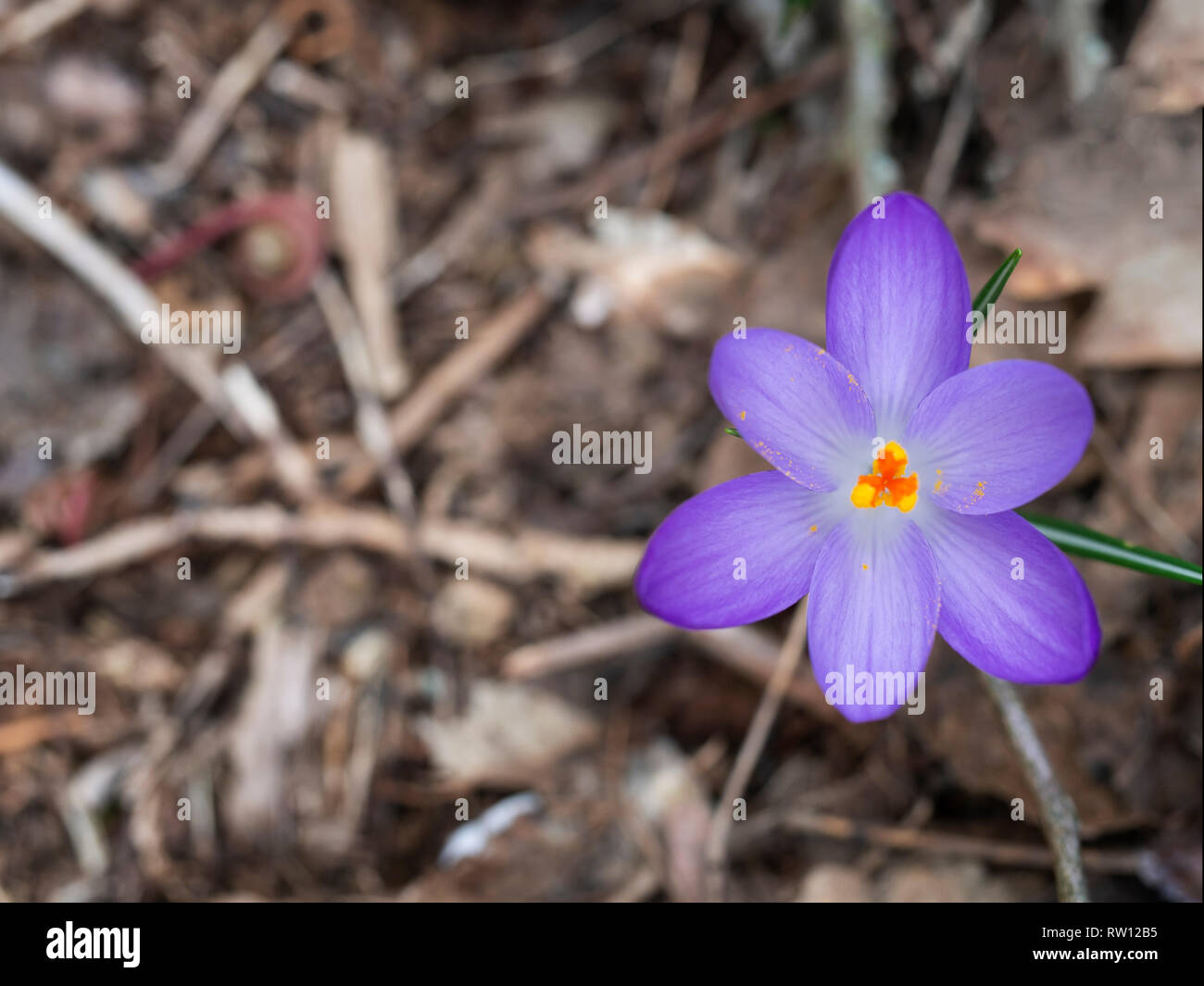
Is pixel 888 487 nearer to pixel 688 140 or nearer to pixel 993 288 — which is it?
pixel 993 288

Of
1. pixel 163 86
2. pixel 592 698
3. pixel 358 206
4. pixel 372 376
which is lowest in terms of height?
pixel 592 698

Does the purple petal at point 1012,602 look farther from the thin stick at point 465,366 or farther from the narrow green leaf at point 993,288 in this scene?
the thin stick at point 465,366

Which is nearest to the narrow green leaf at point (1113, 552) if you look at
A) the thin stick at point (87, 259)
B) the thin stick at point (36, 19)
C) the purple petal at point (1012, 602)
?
the purple petal at point (1012, 602)

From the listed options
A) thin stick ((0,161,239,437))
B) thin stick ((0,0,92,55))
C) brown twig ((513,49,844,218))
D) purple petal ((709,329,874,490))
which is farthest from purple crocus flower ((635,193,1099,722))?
thin stick ((0,0,92,55))

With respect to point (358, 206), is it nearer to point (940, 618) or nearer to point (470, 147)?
point (470, 147)

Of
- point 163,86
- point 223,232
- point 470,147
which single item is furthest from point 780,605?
point 163,86
